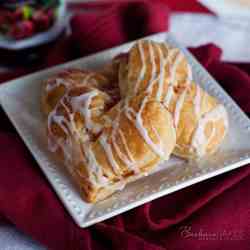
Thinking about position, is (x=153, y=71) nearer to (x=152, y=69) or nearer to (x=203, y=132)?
(x=152, y=69)

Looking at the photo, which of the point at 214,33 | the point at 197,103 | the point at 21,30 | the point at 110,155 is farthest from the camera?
the point at 214,33

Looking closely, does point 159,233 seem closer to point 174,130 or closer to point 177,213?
point 177,213

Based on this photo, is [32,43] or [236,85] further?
[32,43]

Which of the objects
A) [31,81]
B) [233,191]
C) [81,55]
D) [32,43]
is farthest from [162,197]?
[32,43]

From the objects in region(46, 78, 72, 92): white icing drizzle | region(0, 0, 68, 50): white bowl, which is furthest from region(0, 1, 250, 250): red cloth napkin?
region(0, 0, 68, 50): white bowl

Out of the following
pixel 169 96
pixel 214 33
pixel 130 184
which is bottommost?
pixel 214 33

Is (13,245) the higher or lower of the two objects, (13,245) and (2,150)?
the lower

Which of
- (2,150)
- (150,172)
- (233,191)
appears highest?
(2,150)

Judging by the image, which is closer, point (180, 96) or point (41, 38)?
point (180, 96)

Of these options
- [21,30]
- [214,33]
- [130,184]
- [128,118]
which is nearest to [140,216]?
[130,184]

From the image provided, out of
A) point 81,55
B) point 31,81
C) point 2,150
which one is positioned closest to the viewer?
point 2,150
